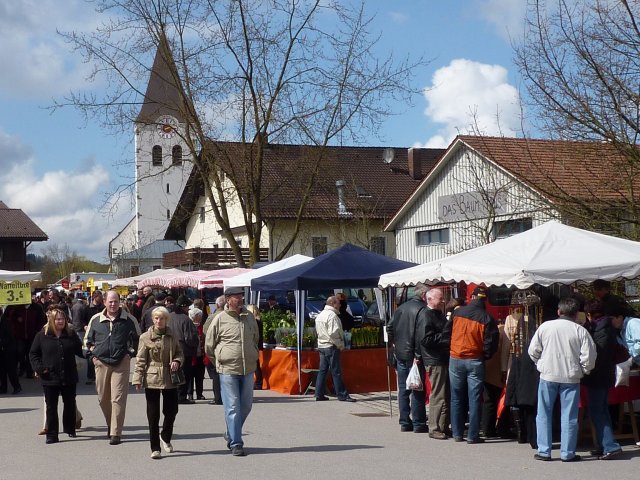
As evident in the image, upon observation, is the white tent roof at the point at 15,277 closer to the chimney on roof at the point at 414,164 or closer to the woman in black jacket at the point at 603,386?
the woman in black jacket at the point at 603,386

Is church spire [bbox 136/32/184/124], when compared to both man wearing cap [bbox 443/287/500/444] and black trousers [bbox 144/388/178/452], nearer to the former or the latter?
black trousers [bbox 144/388/178/452]

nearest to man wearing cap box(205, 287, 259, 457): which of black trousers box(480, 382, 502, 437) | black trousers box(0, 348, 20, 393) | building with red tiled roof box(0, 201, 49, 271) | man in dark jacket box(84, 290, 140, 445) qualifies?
man in dark jacket box(84, 290, 140, 445)

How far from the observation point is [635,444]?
10.8m

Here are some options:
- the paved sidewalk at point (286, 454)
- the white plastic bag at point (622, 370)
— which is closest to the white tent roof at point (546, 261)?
the white plastic bag at point (622, 370)

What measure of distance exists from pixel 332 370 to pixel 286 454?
5.40 meters

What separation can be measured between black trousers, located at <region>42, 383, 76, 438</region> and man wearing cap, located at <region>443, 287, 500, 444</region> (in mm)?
4586

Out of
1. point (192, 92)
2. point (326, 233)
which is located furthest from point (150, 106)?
point (326, 233)

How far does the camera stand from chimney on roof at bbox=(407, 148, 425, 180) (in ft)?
170

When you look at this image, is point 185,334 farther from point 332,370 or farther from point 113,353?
point 113,353

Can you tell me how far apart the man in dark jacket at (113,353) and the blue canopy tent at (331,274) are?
5514 millimetres

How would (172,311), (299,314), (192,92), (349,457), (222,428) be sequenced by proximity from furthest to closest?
(192,92) < (299,314) < (172,311) < (222,428) < (349,457)

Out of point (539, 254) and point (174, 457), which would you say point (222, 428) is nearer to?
point (174, 457)

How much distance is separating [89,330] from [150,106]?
18.5 metres

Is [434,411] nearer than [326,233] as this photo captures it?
Yes
